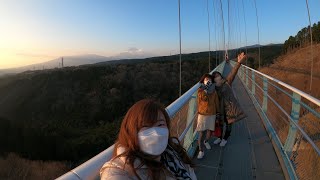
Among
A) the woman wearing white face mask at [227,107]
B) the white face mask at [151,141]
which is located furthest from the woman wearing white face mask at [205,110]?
the white face mask at [151,141]

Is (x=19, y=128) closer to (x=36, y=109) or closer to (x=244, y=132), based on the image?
(x=36, y=109)

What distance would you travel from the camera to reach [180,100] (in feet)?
13.5

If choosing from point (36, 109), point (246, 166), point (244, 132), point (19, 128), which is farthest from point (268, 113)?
point (36, 109)

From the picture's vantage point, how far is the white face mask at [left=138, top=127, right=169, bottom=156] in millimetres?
1995

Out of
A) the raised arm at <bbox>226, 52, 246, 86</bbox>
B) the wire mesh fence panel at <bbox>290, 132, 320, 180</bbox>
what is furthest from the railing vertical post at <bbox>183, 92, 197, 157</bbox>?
the wire mesh fence panel at <bbox>290, 132, 320, 180</bbox>

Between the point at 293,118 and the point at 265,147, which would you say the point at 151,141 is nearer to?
the point at 293,118

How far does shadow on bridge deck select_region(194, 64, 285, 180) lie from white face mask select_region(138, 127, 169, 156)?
278 centimetres

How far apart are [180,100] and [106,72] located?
250 feet

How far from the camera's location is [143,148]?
2006 mm

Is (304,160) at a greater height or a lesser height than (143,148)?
lesser

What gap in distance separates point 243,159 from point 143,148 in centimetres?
367

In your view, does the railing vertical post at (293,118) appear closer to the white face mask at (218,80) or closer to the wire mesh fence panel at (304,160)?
the wire mesh fence panel at (304,160)

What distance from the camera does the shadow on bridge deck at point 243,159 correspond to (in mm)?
4742

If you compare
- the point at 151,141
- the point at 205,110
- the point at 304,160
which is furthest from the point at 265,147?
the point at 151,141
